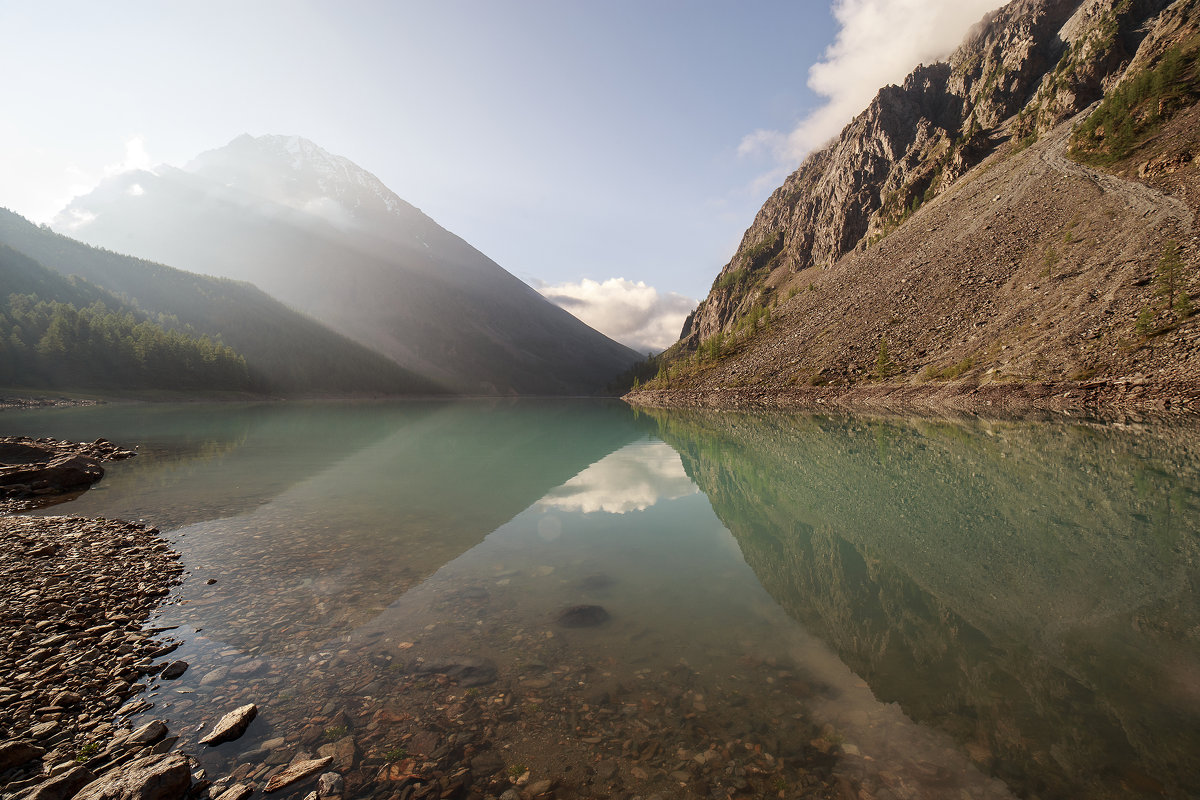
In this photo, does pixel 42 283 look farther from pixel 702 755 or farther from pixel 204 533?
pixel 702 755

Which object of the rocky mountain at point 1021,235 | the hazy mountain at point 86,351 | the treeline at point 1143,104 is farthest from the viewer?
the hazy mountain at point 86,351

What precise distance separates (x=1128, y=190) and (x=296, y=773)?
107 meters

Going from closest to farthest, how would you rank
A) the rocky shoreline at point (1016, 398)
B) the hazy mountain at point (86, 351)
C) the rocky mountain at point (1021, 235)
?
the rocky shoreline at point (1016, 398) < the rocky mountain at point (1021, 235) < the hazy mountain at point (86, 351)

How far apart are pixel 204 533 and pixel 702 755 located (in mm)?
17446

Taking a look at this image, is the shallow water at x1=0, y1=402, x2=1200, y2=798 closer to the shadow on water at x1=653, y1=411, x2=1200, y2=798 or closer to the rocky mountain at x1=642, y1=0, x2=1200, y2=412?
the shadow on water at x1=653, y1=411, x2=1200, y2=798

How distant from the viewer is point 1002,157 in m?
115

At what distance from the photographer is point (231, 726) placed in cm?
621

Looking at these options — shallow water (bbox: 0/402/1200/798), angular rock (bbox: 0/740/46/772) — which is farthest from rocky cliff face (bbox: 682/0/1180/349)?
angular rock (bbox: 0/740/46/772)

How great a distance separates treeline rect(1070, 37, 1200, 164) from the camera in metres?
77.2

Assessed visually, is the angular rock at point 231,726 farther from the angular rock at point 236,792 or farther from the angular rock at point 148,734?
the angular rock at point 236,792

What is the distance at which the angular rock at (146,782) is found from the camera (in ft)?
15.6

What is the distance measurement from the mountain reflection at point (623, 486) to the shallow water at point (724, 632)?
365 mm

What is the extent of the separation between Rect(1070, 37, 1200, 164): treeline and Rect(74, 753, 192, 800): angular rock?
404ft

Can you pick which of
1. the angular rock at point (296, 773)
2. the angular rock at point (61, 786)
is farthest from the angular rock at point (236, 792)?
the angular rock at point (61, 786)
